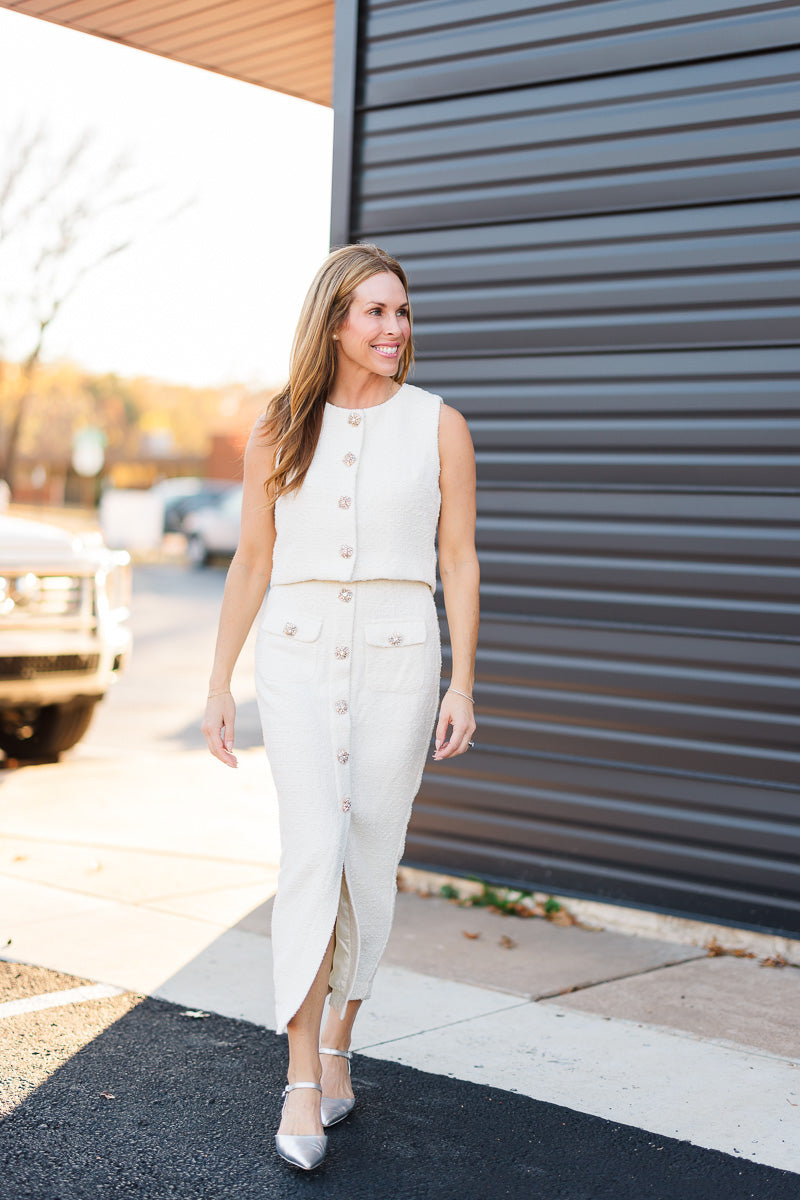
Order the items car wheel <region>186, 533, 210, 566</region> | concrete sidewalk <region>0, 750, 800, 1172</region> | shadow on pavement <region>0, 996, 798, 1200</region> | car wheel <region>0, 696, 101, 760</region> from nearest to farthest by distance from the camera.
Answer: shadow on pavement <region>0, 996, 798, 1200</region> → concrete sidewalk <region>0, 750, 800, 1172</region> → car wheel <region>0, 696, 101, 760</region> → car wheel <region>186, 533, 210, 566</region>

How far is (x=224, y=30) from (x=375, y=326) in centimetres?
453

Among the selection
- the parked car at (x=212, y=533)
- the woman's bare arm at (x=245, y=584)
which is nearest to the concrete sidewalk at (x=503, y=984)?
the woman's bare arm at (x=245, y=584)

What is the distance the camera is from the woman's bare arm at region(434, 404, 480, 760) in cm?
340

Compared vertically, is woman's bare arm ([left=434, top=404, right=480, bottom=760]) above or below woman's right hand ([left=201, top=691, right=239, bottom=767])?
above

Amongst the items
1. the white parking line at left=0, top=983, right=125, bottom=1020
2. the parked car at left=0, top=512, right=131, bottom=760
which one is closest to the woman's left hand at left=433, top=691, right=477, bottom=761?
the white parking line at left=0, top=983, right=125, bottom=1020

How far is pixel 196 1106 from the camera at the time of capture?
11.7 feet

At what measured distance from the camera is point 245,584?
349 centimetres

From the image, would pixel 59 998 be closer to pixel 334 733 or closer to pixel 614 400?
pixel 334 733

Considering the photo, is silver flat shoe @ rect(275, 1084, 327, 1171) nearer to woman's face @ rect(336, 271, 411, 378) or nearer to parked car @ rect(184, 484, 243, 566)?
woman's face @ rect(336, 271, 411, 378)

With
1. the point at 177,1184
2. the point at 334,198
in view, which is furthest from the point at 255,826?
the point at 177,1184

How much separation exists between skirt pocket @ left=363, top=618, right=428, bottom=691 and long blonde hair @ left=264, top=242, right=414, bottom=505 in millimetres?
406

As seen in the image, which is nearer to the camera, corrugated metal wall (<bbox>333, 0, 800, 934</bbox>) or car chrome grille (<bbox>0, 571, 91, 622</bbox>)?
corrugated metal wall (<bbox>333, 0, 800, 934</bbox>)

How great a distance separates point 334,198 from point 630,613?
226 centimetres

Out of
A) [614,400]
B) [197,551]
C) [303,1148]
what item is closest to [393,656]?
[303,1148]
